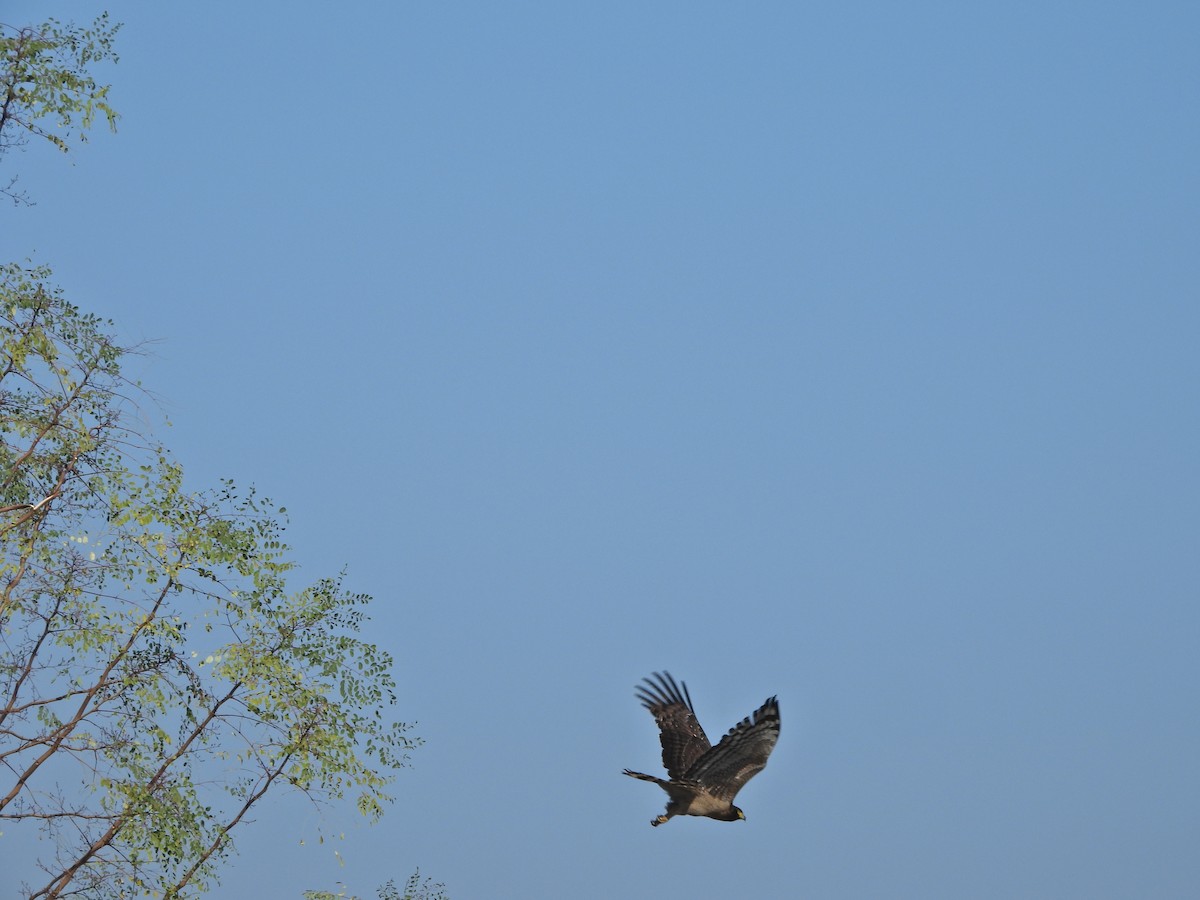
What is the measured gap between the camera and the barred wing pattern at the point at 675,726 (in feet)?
69.5

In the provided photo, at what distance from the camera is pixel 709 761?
1948 cm

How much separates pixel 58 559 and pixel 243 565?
2.21 metres

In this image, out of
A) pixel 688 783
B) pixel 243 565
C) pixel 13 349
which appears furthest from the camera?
pixel 688 783

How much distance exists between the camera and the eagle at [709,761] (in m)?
19.2

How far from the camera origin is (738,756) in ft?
63.8

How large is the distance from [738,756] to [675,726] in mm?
2369

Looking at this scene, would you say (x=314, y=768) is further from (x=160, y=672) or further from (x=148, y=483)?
(x=148, y=483)

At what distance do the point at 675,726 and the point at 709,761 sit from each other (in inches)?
87.8

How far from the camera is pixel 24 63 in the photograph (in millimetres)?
16781

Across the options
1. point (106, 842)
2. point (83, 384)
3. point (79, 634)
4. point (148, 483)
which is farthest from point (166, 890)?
point (83, 384)

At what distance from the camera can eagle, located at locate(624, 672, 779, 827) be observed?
19203mm

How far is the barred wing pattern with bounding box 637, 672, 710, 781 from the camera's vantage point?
69.5 feet

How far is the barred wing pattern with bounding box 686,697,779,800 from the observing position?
19188 millimetres

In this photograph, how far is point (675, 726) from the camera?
21.7 m
